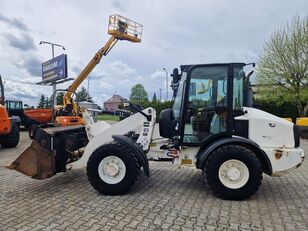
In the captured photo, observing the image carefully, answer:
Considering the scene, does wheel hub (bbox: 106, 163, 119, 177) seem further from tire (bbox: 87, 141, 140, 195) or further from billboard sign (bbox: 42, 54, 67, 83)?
billboard sign (bbox: 42, 54, 67, 83)

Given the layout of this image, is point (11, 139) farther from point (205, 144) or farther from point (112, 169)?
point (205, 144)

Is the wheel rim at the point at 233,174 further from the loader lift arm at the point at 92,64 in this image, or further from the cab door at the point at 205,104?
the loader lift arm at the point at 92,64

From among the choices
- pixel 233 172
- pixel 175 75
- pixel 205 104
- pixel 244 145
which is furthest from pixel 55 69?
pixel 233 172

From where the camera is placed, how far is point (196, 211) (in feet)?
15.0

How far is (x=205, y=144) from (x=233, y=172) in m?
0.69

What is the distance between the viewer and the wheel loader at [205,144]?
16.8ft

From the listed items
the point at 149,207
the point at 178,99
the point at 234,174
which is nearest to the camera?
the point at 149,207

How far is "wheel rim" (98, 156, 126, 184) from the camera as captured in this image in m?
5.32

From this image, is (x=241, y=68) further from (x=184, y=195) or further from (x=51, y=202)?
(x=51, y=202)

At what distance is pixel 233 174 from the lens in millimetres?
5113

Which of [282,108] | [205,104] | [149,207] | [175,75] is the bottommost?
[149,207]

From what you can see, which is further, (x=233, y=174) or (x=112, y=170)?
(x=112, y=170)

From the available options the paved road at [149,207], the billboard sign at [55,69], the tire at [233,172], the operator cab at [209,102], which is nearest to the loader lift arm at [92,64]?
the paved road at [149,207]

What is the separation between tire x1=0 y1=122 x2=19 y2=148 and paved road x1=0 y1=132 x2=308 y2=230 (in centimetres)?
572
